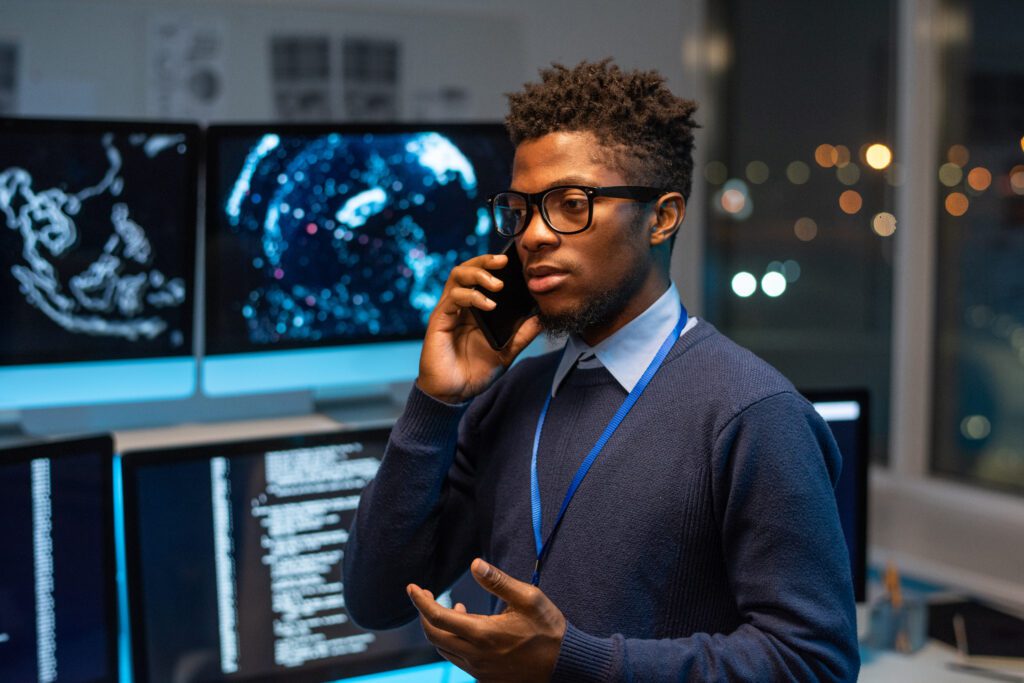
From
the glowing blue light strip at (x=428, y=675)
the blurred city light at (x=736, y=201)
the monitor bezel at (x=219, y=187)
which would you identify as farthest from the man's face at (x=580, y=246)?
the blurred city light at (x=736, y=201)

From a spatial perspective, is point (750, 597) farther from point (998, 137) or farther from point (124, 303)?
point (998, 137)

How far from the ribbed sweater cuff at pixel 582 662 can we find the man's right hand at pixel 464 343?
1.11 feet

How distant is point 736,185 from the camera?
325cm

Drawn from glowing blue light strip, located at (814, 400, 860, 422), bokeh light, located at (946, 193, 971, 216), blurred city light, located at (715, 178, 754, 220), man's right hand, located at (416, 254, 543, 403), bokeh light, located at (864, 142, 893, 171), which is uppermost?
bokeh light, located at (864, 142, 893, 171)

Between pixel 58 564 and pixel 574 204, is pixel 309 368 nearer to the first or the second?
pixel 58 564

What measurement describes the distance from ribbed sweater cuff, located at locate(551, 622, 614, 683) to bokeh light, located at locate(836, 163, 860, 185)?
2152 mm

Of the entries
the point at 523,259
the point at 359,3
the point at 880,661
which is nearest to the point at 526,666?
the point at 523,259

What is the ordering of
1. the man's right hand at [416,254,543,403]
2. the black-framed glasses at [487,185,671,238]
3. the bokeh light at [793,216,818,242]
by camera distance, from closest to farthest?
the black-framed glasses at [487,185,671,238] → the man's right hand at [416,254,543,403] → the bokeh light at [793,216,818,242]

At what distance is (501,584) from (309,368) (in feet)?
2.70

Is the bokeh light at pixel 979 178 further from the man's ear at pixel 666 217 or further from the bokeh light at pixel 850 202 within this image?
the man's ear at pixel 666 217

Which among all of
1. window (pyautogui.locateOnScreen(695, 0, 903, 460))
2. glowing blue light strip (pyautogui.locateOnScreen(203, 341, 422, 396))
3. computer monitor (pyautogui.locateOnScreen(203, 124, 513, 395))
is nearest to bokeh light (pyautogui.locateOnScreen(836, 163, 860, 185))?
window (pyautogui.locateOnScreen(695, 0, 903, 460))

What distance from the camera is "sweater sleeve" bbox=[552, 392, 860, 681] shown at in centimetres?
100

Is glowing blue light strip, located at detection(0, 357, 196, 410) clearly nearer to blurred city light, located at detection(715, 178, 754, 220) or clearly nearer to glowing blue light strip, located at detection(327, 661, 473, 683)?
glowing blue light strip, located at detection(327, 661, 473, 683)

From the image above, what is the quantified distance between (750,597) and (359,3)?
1729 millimetres
